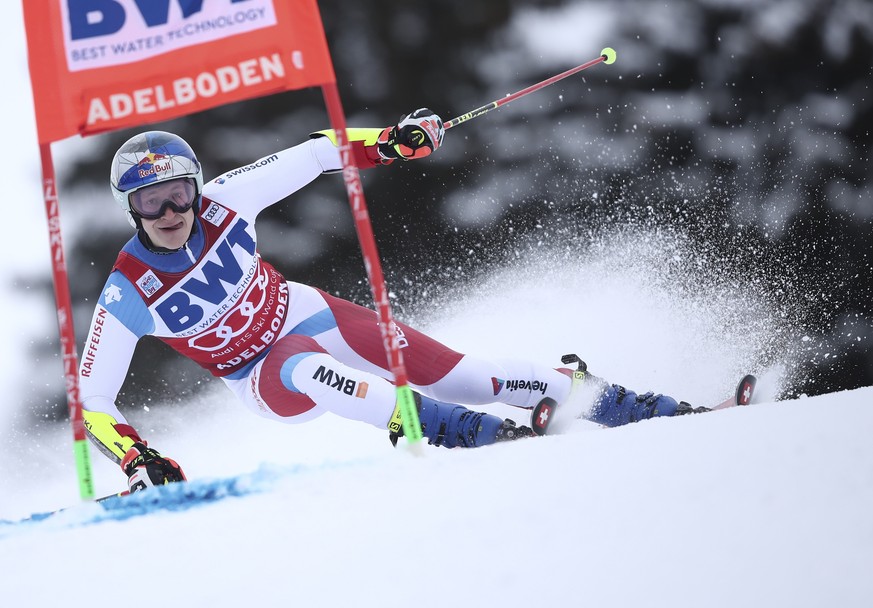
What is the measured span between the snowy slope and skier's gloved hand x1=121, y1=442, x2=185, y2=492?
759 mm

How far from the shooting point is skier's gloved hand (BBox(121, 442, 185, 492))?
8.92 feet

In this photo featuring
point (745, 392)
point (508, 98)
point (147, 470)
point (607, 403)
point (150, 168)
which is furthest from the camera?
point (508, 98)

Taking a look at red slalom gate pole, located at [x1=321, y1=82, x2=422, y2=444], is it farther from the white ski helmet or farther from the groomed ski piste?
the white ski helmet

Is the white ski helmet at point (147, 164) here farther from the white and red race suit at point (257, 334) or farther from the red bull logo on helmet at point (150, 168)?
the white and red race suit at point (257, 334)

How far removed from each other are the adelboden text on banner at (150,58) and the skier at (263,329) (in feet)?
3.44

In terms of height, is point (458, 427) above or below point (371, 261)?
below

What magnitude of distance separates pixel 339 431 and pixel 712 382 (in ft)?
7.36

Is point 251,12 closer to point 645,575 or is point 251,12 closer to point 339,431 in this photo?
point 645,575

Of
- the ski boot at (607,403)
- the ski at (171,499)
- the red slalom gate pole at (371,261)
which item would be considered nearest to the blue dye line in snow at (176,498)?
the ski at (171,499)

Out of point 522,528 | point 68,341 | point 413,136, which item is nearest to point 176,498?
point 68,341

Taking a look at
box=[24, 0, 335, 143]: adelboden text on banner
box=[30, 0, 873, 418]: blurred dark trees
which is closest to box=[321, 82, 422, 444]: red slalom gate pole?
box=[24, 0, 335, 143]: adelboden text on banner

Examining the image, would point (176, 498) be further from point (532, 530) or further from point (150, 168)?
point (150, 168)

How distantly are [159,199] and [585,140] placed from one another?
3.66 meters

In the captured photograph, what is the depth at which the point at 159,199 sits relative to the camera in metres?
3.17
